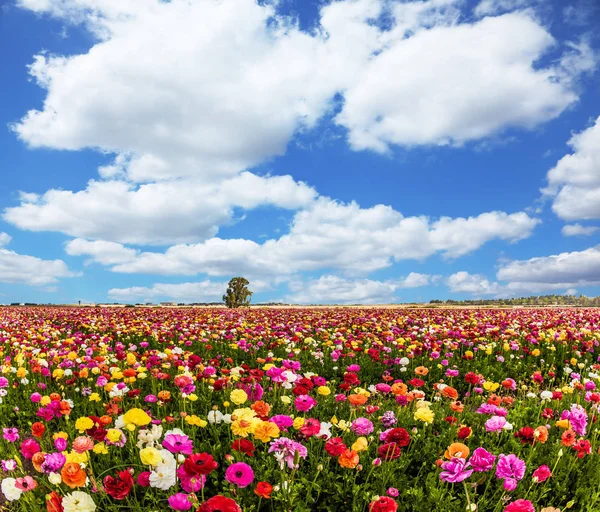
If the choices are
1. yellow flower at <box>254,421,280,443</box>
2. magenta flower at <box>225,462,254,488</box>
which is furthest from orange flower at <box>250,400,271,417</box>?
magenta flower at <box>225,462,254,488</box>

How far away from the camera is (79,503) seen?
8.51 ft

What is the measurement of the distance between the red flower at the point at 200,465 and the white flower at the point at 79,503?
0.83 m

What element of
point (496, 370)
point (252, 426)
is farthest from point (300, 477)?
point (496, 370)

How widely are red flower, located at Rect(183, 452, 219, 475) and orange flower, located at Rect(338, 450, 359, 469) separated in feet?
3.36

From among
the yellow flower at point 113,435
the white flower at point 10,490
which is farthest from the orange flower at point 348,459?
the white flower at point 10,490

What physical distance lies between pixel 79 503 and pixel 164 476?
1.65 ft

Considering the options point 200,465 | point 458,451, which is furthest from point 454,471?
point 200,465

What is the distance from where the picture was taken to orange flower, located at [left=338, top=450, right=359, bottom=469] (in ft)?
9.46

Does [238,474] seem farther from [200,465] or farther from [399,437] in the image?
[399,437]

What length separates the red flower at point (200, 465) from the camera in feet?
7.32

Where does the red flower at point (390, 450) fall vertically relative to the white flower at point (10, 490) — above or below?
above

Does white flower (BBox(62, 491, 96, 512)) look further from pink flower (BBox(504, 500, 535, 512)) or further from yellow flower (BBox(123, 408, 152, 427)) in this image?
pink flower (BBox(504, 500, 535, 512))

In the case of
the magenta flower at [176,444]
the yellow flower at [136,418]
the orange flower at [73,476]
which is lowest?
the orange flower at [73,476]

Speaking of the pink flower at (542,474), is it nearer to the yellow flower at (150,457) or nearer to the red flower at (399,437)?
the red flower at (399,437)
